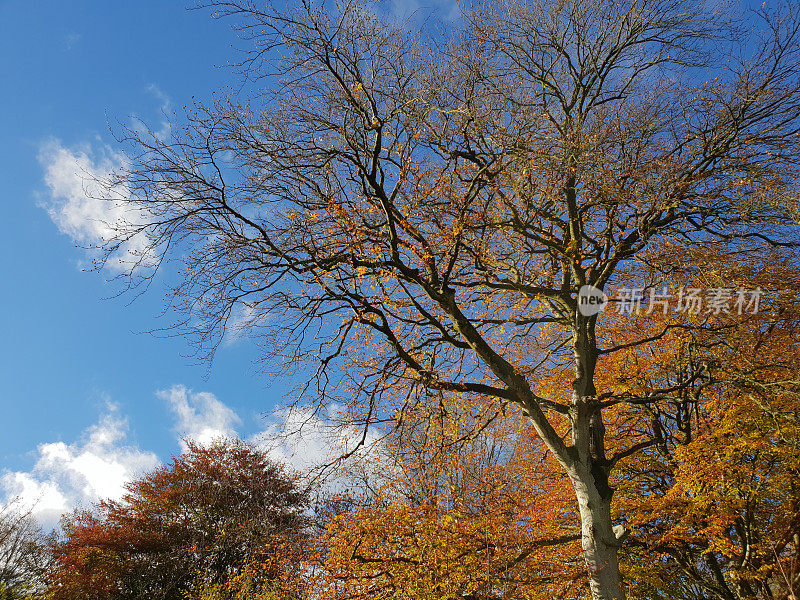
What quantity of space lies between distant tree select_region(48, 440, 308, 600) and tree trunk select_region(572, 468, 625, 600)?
12.8 m

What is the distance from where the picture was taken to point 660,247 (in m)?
8.73

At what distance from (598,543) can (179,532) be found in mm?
19364

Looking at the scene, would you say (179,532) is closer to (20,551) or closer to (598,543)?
(20,551)

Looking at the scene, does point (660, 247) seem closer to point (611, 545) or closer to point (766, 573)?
point (611, 545)

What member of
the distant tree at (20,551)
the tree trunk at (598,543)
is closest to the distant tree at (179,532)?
the distant tree at (20,551)

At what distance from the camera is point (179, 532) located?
20500mm

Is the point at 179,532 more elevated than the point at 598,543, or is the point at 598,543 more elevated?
the point at 179,532

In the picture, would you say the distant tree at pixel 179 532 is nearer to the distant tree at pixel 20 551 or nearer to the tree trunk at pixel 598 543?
the distant tree at pixel 20 551

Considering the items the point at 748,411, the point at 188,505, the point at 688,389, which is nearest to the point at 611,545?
the point at 688,389

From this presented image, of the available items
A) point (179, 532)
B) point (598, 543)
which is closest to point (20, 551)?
point (179, 532)

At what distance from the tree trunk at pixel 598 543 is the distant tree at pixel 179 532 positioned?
12799 mm

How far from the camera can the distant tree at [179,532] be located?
18.5 metres

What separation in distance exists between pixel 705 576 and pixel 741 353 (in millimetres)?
6363

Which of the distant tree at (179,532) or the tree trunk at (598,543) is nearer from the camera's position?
the tree trunk at (598,543)
